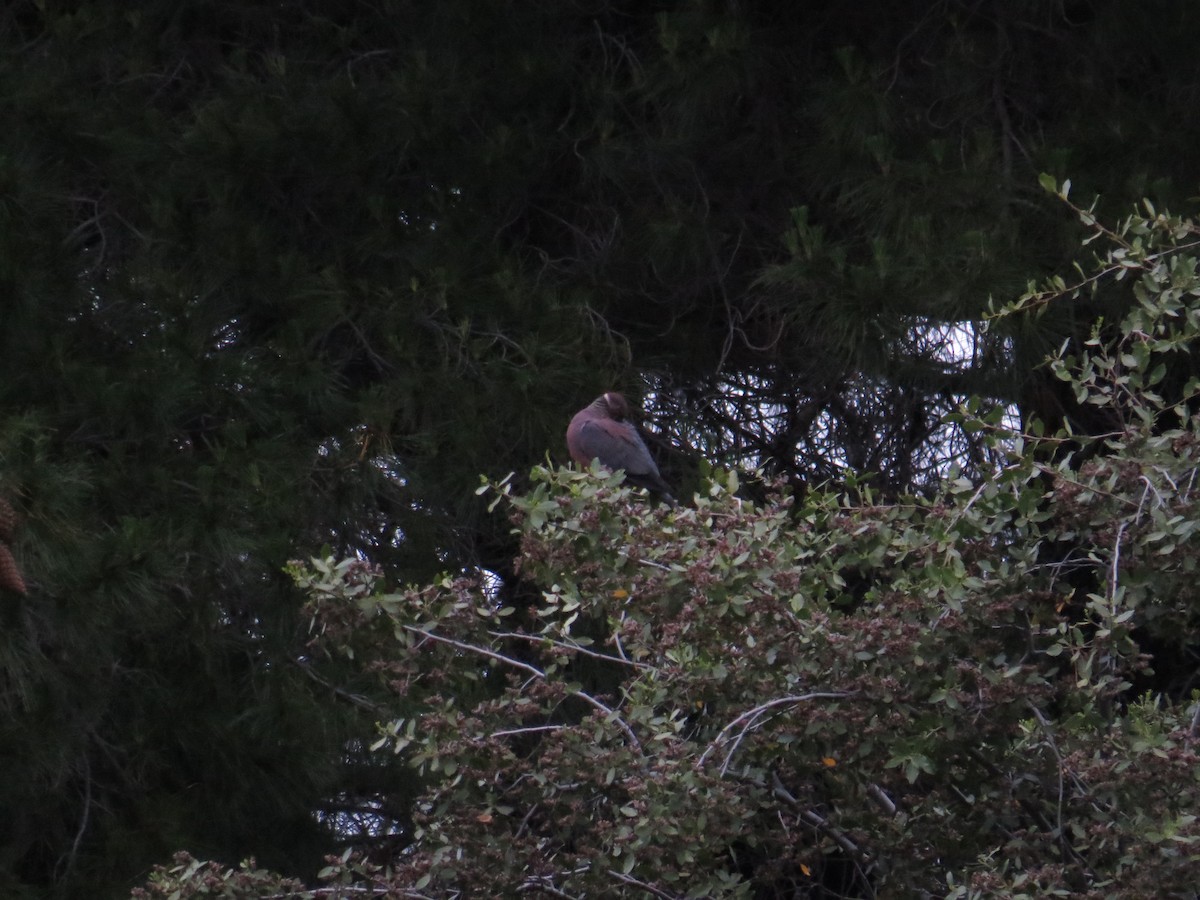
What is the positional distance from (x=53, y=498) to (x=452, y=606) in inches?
53.3

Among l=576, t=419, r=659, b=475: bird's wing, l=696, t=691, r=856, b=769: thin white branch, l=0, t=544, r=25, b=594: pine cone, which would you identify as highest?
l=576, t=419, r=659, b=475: bird's wing

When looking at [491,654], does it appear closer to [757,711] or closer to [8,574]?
[757,711]

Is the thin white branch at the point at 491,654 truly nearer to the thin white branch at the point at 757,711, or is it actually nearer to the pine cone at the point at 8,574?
the thin white branch at the point at 757,711

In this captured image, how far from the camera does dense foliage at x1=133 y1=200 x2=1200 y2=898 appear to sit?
2467 millimetres

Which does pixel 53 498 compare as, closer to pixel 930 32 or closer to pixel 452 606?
pixel 452 606

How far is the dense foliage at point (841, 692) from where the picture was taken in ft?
8.09

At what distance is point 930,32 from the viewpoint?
4.79 meters

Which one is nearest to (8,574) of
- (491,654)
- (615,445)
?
(491,654)

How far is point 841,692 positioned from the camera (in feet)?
8.34

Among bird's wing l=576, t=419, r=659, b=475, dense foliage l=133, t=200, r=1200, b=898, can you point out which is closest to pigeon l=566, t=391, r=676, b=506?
bird's wing l=576, t=419, r=659, b=475

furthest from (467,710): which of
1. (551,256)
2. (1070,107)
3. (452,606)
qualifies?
(1070,107)

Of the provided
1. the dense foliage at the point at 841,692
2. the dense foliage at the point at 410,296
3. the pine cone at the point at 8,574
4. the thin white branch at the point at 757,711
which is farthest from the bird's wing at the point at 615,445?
the pine cone at the point at 8,574

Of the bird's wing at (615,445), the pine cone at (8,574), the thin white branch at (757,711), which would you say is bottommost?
the pine cone at (8,574)

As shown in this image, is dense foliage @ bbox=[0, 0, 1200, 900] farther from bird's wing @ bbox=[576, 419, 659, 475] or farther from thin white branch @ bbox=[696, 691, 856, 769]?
thin white branch @ bbox=[696, 691, 856, 769]
